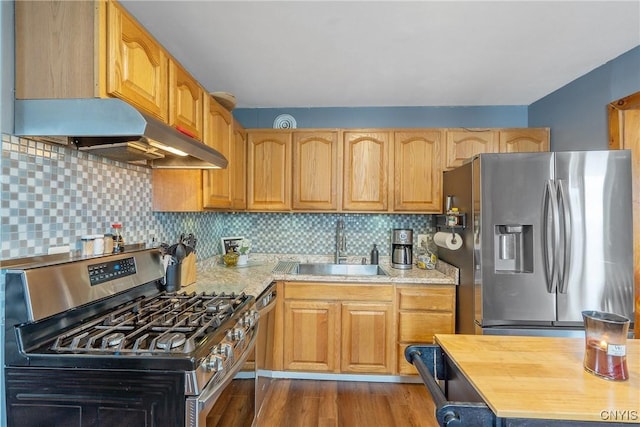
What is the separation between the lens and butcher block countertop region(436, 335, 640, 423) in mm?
748

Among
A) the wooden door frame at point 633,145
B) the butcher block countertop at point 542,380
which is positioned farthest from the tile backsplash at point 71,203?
the wooden door frame at point 633,145

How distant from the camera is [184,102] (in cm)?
175

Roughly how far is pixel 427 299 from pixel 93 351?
2113 mm

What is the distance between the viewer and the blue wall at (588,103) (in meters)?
1.99

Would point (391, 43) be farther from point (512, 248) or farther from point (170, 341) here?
point (170, 341)

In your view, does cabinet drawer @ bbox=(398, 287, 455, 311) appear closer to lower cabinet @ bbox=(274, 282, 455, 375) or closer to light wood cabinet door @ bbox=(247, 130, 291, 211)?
lower cabinet @ bbox=(274, 282, 455, 375)

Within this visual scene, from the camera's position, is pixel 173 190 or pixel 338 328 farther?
pixel 338 328

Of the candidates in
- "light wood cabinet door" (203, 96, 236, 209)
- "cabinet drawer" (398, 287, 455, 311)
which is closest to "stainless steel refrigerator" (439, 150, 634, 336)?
"cabinet drawer" (398, 287, 455, 311)

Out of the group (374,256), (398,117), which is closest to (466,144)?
(398,117)

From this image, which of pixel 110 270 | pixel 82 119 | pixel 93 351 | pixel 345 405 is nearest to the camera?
pixel 93 351

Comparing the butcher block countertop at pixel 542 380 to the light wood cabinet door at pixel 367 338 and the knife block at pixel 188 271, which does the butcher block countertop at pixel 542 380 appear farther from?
the knife block at pixel 188 271

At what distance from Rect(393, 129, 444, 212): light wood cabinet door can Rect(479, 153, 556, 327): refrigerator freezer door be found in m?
0.75

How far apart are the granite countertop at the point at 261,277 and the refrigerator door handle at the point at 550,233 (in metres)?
0.59

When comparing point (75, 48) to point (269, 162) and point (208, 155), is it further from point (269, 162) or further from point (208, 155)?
point (269, 162)
